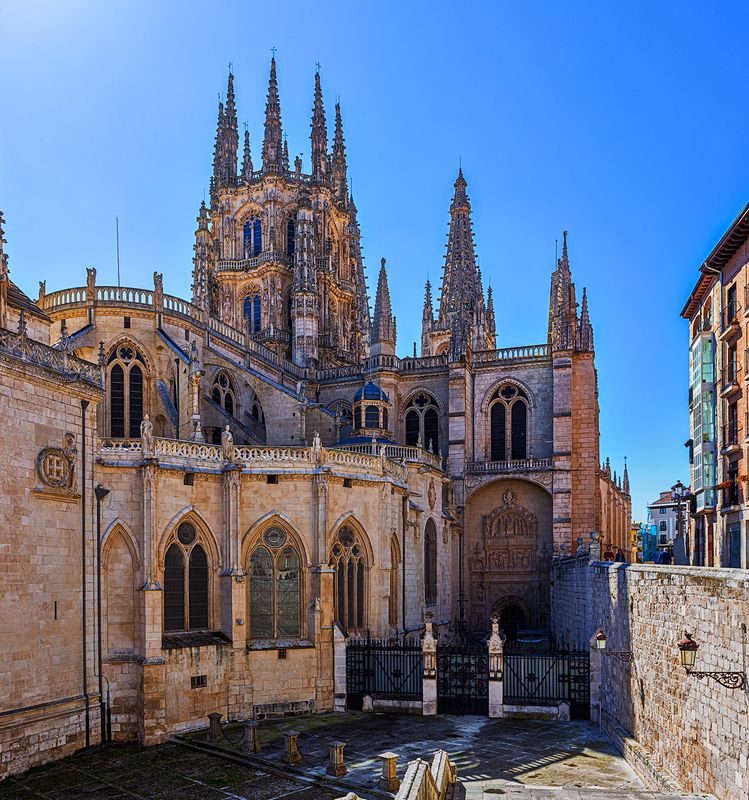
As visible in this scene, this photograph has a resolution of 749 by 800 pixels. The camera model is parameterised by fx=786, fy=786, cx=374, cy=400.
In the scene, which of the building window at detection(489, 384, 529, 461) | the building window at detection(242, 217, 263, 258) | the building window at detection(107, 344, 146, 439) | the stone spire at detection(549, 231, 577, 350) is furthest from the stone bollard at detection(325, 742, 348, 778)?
the building window at detection(242, 217, 263, 258)

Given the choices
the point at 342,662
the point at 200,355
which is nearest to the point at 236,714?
the point at 342,662

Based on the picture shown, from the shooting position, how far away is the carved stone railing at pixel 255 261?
172 ft

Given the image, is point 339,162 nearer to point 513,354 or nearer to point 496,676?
point 513,354

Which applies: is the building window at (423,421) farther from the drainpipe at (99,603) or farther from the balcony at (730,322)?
the drainpipe at (99,603)

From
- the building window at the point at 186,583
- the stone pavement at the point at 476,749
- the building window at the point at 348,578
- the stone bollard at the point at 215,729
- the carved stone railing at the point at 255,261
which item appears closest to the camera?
the stone pavement at the point at 476,749

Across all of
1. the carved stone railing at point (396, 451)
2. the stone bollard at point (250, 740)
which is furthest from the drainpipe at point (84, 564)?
the carved stone railing at point (396, 451)

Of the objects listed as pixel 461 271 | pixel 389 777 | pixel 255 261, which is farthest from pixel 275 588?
pixel 461 271

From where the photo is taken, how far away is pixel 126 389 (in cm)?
3372

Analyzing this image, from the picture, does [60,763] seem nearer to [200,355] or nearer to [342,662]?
[342,662]

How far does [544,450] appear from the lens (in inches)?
1635

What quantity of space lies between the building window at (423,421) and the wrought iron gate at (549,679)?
18.9 metres

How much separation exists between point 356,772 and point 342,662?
7.13m

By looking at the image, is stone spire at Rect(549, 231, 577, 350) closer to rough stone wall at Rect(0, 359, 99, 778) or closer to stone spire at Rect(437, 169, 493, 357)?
stone spire at Rect(437, 169, 493, 357)

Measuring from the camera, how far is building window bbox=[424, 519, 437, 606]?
116ft
